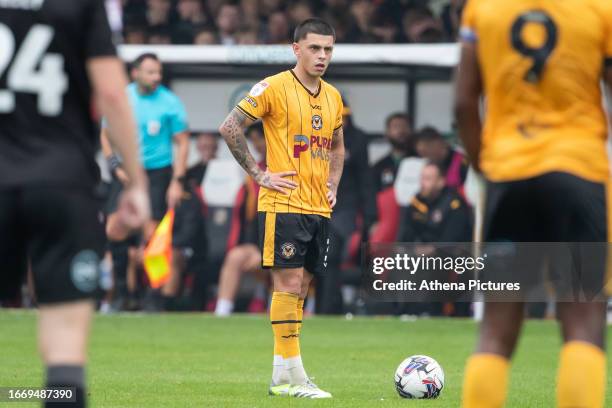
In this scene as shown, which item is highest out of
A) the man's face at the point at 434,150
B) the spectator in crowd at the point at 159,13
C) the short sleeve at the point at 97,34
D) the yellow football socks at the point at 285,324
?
the spectator in crowd at the point at 159,13

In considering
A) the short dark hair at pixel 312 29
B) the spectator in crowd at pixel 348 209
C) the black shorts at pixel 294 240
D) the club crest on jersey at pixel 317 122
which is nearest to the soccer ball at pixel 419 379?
the black shorts at pixel 294 240

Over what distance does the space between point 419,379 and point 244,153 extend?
6.20ft

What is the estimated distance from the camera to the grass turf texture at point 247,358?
891 cm

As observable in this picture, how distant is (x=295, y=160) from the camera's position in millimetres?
9492

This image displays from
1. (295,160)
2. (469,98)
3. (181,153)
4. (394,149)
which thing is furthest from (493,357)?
(394,149)

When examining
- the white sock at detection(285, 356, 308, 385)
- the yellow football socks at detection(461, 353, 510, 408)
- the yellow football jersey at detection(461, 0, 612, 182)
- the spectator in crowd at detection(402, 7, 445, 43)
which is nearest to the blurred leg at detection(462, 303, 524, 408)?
the yellow football socks at detection(461, 353, 510, 408)

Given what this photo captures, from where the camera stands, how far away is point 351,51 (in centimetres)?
1725

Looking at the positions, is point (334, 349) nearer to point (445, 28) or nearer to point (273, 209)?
point (273, 209)

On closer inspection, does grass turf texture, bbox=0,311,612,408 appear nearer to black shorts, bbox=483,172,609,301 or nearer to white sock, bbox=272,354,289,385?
white sock, bbox=272,354,289,385

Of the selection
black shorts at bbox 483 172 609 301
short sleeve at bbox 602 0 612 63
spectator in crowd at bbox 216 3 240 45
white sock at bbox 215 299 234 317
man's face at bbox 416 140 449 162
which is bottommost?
white sock at bbox 215 299 234 317

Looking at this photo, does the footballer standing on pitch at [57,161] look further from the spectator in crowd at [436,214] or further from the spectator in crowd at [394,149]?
the spectator in crowd at [394,149]

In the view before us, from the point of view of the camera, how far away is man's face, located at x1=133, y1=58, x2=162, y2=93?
49.0 ft

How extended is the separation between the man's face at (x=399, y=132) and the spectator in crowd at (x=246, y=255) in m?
1.51

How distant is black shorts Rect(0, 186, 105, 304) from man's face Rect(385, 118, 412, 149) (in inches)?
491
